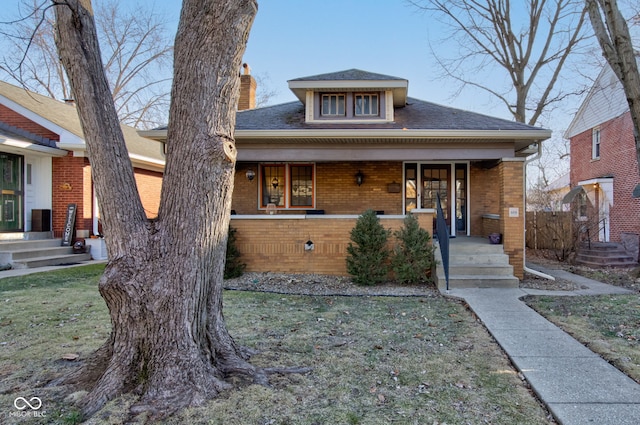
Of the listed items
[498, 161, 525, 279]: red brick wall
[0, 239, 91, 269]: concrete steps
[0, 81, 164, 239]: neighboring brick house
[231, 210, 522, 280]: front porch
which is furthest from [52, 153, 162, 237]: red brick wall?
[498, 161, 525, 279]: red brick wall

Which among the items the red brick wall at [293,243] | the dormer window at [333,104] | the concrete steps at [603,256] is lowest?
the concrete steps at [603,256]

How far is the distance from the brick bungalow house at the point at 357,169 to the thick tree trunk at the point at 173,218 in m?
5.61

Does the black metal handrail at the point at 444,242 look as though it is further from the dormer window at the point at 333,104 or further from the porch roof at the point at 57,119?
the porch roof at the point at 57,119

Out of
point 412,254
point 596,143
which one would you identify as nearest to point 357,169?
point 412,254

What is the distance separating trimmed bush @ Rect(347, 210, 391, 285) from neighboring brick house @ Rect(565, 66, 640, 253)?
8.62 metres

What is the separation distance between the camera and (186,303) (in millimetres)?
3035

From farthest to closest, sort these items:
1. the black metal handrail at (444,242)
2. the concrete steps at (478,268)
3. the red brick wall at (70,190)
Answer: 1. the red brick wall at (70,190)
2. the concrete steps at (478,268)
3. the black metal handrail at (444,242)

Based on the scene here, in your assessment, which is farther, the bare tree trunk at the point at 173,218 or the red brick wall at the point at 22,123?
the red brick wall at the point at 22,123

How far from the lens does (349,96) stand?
35.6ft

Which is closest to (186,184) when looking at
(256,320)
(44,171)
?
(256,320)

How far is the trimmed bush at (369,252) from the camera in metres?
7.86

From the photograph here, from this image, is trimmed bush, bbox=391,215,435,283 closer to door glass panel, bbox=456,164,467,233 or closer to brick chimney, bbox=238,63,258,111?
door glass panel, bbox=456,164,467,233

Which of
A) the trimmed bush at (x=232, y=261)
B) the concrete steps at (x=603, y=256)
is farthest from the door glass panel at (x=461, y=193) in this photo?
the trimmed bush at (x=232, y=261)

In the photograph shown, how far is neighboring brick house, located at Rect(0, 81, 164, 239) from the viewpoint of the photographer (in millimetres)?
10773
